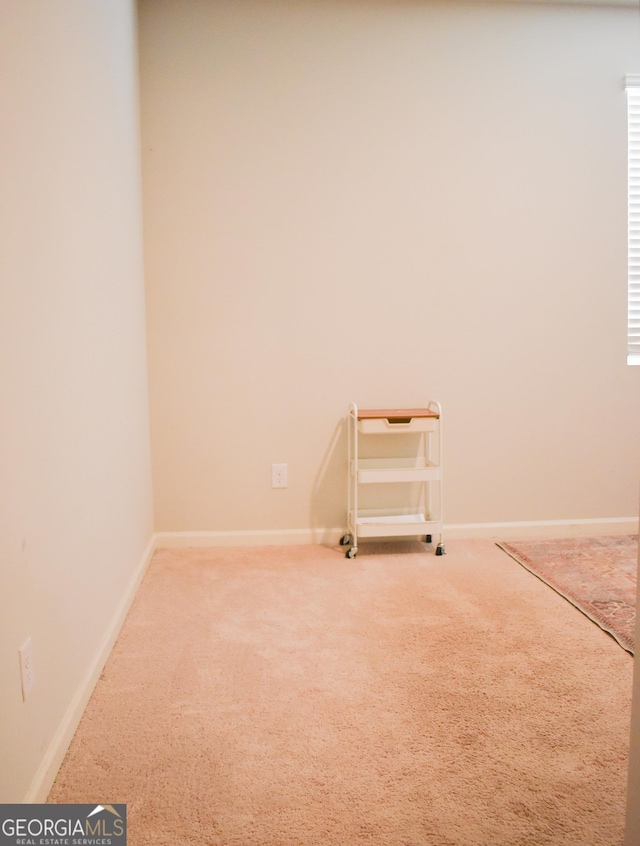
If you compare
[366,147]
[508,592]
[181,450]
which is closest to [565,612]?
[508,592]

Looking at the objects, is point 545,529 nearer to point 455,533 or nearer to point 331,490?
point 455,533

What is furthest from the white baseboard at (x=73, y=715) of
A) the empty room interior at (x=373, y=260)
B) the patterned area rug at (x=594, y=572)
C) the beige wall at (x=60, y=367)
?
the patterned area rug at (x=594, y=572)

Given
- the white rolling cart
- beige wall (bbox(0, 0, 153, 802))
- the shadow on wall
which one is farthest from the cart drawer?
beige wall (bbox(0, 0, 153, 802))

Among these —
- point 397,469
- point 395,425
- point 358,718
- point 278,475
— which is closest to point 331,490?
point 278,475

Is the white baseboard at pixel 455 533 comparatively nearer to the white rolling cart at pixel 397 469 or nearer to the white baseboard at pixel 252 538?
the white baseboard at pixel 252 538

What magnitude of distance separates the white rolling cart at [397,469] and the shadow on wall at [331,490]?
0.14ft

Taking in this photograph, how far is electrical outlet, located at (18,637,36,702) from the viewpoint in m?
1.42

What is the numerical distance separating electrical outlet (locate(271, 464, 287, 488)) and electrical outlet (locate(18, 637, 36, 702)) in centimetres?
190

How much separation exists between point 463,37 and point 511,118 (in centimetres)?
42

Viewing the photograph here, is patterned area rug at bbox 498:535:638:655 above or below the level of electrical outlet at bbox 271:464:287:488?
below

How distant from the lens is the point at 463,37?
127 inches

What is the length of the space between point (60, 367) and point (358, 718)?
1.16 metres

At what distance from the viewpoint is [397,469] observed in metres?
3.16

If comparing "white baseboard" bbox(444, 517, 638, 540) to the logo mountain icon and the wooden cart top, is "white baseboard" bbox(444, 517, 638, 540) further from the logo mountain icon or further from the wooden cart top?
the logo mountain icon
